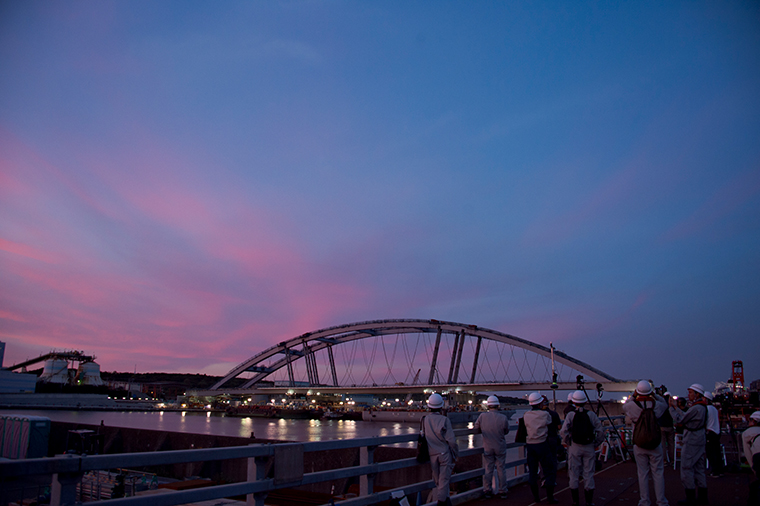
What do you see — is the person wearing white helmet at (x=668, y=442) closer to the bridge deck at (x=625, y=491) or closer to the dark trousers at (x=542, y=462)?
the bridge deck at (x=625, y=491)

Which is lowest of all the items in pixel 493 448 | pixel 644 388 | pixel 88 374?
pixel 493 448

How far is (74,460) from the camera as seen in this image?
13.2ft

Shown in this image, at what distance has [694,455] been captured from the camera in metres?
9.23

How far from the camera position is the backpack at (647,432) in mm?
8047

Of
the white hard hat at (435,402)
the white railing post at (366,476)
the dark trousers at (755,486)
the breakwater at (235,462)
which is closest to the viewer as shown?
the white railing post at (366,476)

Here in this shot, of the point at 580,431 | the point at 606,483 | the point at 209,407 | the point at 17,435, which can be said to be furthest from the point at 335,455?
the point at 209,407

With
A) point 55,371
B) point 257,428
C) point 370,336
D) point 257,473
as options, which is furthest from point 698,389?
point 55,371

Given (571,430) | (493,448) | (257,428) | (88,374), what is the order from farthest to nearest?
(88,374), (257,428), (493,448), (571,430)

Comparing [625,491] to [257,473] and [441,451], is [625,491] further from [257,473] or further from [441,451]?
[257,473]

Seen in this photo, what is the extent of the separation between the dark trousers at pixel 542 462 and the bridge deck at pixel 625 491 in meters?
0.43

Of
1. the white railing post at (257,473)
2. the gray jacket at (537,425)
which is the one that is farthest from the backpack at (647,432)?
the white railing post at (257,473)

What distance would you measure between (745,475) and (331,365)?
11820cm

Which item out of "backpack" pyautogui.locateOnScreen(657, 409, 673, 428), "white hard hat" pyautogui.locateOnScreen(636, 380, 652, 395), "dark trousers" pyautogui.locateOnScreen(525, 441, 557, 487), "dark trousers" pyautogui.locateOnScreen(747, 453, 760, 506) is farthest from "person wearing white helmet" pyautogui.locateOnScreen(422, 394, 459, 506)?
"backpack" pyautogui.locateOnScreen(657, 409, 673, 428)

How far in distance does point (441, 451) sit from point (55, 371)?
177 metres
